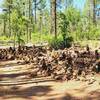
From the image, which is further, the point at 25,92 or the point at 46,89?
the point at 46,89

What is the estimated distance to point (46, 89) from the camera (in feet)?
36.9

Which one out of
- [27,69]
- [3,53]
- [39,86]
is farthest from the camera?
[3,53]

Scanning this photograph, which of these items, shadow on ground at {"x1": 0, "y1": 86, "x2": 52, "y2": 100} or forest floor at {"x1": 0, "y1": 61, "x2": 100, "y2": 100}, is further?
shadow on ground at {"x1": 0, "y1": 86, "x2": 52, "y2": 100}

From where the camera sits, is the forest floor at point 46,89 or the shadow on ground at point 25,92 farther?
the shadow on ground at point 25,92

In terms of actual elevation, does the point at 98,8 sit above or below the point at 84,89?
above

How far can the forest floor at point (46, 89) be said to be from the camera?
10.1m

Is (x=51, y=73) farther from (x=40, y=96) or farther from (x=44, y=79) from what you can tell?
(x=40, y=96)

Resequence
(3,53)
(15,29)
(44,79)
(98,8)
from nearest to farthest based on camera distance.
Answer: (44,79)
(3,53)
(15,29)
(98,8)

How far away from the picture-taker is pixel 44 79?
12.9 m

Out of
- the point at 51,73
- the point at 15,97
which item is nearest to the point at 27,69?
the point at 51,73

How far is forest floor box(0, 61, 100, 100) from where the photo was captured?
10.1m

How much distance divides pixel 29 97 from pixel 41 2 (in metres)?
55.2

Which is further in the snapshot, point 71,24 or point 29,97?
point 71,24

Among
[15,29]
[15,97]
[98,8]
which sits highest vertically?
[98,8]
